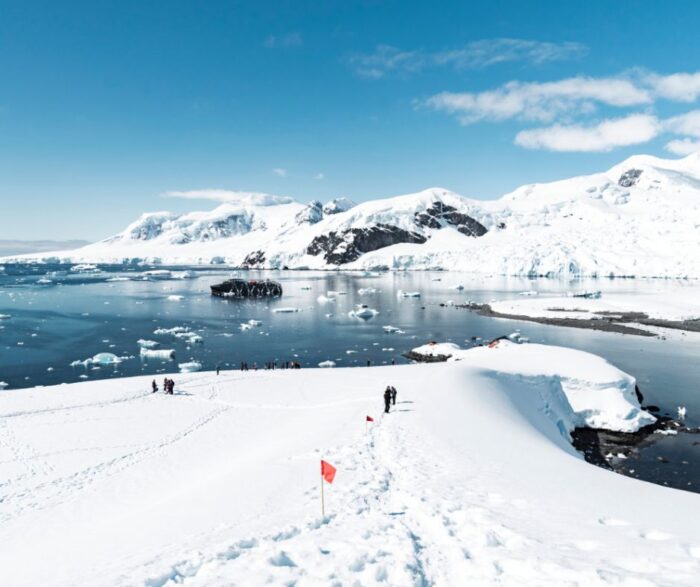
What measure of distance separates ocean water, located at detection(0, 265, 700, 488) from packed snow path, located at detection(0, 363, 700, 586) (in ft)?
42.0

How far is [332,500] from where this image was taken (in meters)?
12.7

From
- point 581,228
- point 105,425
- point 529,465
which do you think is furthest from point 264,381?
point 581,228

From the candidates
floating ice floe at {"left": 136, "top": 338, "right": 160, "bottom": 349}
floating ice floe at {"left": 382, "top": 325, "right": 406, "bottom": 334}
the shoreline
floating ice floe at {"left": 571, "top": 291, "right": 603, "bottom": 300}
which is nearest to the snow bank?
floating ice floe at {"left": 382, "top": 325, "right": 406, "bottom": 334}

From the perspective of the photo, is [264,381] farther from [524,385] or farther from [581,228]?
[581,228]

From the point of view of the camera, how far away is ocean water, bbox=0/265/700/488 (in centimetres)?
4575

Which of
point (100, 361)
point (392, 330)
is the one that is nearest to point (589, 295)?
point (392, 330)

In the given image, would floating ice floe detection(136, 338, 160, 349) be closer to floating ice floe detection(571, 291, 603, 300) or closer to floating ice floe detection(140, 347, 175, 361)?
floating ice floe detection(140, 347, 175, 361)

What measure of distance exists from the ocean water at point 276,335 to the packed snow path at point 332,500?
12791mm

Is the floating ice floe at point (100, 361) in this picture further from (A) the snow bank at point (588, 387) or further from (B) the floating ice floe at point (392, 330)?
(A) the snow bank at point (588, 387)

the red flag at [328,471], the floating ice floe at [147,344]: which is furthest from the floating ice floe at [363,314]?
the red flag at [328,471]

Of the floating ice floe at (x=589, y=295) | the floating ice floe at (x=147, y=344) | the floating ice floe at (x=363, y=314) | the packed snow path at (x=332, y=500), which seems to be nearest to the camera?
the packed snow path at (x=332, y=500)

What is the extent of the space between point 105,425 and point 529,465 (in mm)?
22300

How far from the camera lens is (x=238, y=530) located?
35.4 ft

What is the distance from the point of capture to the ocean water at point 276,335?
150 feet
